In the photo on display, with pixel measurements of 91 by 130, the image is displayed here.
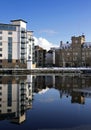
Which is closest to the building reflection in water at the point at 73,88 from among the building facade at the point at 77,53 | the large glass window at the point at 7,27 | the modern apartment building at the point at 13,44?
the modern apartment building at the point at 13,44

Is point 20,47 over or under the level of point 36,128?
over

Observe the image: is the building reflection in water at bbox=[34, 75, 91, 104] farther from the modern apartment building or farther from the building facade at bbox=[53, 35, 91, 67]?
the building facade at bbox=[53, 35, 91, 67]

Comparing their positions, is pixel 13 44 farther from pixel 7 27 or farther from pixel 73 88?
pixel 73 88

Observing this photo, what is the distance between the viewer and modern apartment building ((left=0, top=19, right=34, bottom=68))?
331ft

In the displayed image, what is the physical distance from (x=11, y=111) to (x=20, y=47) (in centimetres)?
8229

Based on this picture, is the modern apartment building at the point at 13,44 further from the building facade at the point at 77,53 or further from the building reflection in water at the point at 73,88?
the building reflection in water at the point at 73,88

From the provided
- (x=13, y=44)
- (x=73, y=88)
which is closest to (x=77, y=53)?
(x=13, y=44)

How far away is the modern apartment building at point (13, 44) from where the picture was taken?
10081cm

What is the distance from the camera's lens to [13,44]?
334 feet

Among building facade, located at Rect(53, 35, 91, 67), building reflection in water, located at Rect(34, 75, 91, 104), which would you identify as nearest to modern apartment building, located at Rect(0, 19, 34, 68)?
building facade, located at Rect(53, 35, 91, 67)

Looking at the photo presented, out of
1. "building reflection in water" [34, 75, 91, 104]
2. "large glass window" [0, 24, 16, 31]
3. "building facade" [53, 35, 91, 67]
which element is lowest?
"building reflection in water" [34, 75, 91, 104]

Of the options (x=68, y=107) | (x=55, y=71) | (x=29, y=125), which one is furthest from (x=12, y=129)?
(x=55, y=71)

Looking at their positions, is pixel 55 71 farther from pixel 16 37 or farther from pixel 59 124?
Result: pixel 59 124

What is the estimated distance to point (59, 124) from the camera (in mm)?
16625
